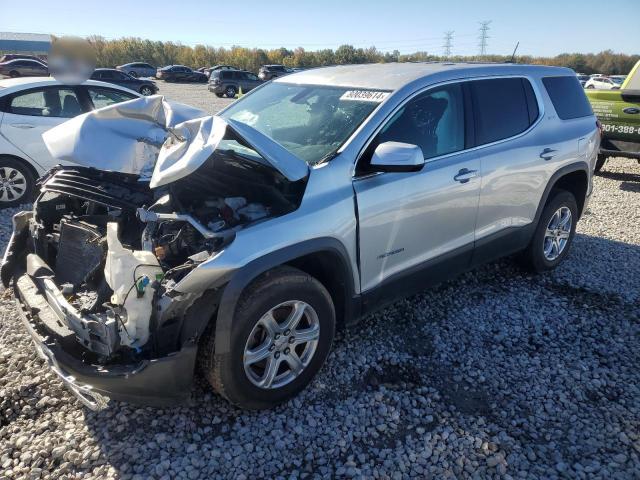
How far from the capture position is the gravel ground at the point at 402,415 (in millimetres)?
2496

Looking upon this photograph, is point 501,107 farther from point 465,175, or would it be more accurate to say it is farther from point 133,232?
point 133,232

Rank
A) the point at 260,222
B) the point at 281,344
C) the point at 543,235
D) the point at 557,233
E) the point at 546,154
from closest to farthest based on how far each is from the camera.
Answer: the point at 260,222 → the point at 281,344 → the point at 546,154 → the point at 543,235 → the point at 557,233

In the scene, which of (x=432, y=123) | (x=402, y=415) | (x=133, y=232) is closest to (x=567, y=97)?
(x=432, y=123)

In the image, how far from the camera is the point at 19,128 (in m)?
6.35

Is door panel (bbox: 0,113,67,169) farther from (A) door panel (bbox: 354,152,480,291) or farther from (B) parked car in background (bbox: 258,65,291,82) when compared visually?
(B) parked car in background (bbox: 258,65,291,82)

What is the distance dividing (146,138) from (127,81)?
25.7 metres

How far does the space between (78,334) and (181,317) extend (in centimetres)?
56

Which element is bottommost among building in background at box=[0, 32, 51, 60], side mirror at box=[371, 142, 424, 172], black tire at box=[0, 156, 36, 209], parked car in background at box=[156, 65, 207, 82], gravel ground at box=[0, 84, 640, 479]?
parked car in background at box=[156, 65, 207, 82]

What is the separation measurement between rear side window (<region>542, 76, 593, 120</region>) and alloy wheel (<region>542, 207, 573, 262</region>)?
922mm

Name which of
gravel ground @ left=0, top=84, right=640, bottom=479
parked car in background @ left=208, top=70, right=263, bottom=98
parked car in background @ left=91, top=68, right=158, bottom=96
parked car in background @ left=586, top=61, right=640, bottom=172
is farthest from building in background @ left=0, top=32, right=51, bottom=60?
gravel ground @ left=0, top=84, right=640, bottom=479

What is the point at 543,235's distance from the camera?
4.56 meters

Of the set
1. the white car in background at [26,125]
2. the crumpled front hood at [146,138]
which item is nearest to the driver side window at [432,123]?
the crumpled front hood at [146,138]

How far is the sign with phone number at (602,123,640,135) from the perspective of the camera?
26.4 ft

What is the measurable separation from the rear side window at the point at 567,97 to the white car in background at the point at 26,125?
5.95 metres
